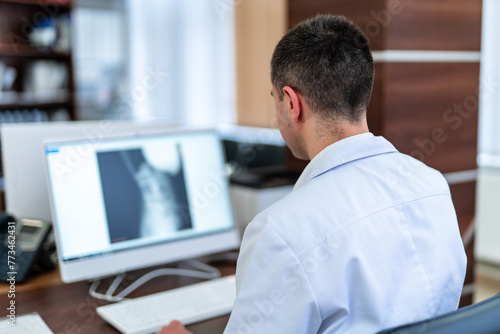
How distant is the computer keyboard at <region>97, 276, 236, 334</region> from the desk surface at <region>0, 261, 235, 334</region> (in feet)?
0.07

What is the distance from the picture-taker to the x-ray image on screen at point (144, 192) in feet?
5.24

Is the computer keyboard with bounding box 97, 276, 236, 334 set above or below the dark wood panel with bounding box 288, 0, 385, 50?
below

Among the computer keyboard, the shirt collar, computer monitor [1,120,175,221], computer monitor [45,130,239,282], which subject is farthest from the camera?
computer monitor [1,120,175,221]

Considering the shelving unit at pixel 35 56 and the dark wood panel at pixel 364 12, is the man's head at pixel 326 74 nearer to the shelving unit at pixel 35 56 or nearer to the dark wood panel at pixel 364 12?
the dark wood panel at pixel 364 12

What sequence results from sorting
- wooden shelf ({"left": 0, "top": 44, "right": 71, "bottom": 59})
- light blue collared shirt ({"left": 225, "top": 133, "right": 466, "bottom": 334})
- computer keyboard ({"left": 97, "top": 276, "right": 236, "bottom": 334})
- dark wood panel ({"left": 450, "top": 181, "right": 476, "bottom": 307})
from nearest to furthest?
light blue collared shirt ({"left": 225, "top": 133, "right": 466, "bottom": 334}) < computer keyboard ({"left": 97, "top": 276, "right": 236, "bottom": 334}) < dark wood panel ({"left": 450, "top": 181, "right": 476, "bottom": 307}) < wooden shelf ({"left": 0, "top": 44, "right": 71, "bottom": 59})

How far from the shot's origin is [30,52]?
4371 millimetres

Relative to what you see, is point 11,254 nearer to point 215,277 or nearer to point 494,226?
point 215,277

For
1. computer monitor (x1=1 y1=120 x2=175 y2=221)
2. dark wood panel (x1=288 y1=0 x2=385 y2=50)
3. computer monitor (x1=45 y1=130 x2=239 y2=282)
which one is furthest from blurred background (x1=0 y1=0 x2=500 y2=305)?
computer monitor (x1=1 y1=120 x2=175 y2=221)

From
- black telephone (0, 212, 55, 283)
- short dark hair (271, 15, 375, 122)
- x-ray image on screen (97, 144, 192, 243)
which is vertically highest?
short dark hair (271, 15, 375, 122)

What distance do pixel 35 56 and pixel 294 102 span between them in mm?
3915

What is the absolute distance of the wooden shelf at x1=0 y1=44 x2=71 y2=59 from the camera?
4.27 metres

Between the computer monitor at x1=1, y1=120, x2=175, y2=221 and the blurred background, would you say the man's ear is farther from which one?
the blurred background

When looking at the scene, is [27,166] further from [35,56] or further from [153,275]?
[35,56]

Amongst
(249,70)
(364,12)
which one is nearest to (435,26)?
(364,12)
